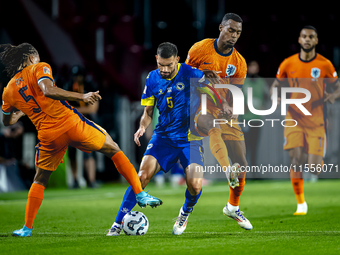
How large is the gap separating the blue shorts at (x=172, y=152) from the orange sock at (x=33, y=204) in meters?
1.22

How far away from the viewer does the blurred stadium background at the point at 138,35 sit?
15.6 m

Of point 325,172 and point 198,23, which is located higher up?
point 198,23

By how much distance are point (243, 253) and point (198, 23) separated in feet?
38.9

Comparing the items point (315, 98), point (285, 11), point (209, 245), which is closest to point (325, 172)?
point (285, 11)

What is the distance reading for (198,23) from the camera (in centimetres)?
1577

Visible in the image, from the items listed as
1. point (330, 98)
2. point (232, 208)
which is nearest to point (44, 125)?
point (232, 208)

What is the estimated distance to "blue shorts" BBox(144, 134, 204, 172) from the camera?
6.02 metres

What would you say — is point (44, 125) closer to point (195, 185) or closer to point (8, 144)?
point (195, 185)

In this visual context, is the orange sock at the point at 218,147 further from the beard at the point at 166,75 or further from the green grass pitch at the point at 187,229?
the beard at the point at 166,75

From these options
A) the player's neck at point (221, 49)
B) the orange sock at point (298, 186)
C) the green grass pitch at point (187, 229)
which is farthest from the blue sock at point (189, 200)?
the orange sock at point (298, 186)

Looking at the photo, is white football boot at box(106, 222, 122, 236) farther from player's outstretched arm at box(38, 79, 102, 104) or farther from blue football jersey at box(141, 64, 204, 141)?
player's outstretched arm at box(38, 79, 102, 104)

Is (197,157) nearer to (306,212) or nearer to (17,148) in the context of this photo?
(306,212)

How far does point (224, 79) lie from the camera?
265 inches

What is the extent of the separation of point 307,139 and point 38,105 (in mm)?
4229
